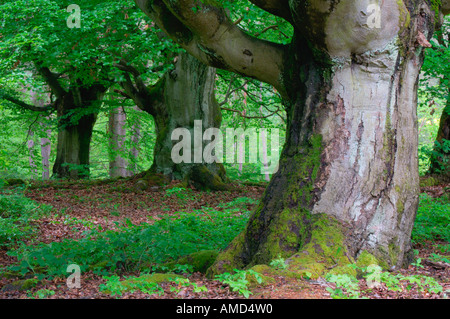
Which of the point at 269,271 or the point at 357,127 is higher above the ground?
the point at 357,127

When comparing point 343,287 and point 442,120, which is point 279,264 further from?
point 442,120

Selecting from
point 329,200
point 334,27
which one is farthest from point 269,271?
point 334,27

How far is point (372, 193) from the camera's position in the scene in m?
4.52

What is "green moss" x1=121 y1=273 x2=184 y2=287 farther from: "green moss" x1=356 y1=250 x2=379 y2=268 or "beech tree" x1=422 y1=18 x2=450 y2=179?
"beech tree" x1=422 y1=18 x2=450 y2=179

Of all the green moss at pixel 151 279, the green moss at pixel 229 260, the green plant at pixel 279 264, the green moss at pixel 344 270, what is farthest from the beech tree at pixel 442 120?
the green moss at pixel 151 279

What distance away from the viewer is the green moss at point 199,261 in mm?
5043

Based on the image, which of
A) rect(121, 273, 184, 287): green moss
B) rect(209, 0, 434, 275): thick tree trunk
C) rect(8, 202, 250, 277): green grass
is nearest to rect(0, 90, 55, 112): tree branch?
rect(8, 202, 250, 277): green grass
